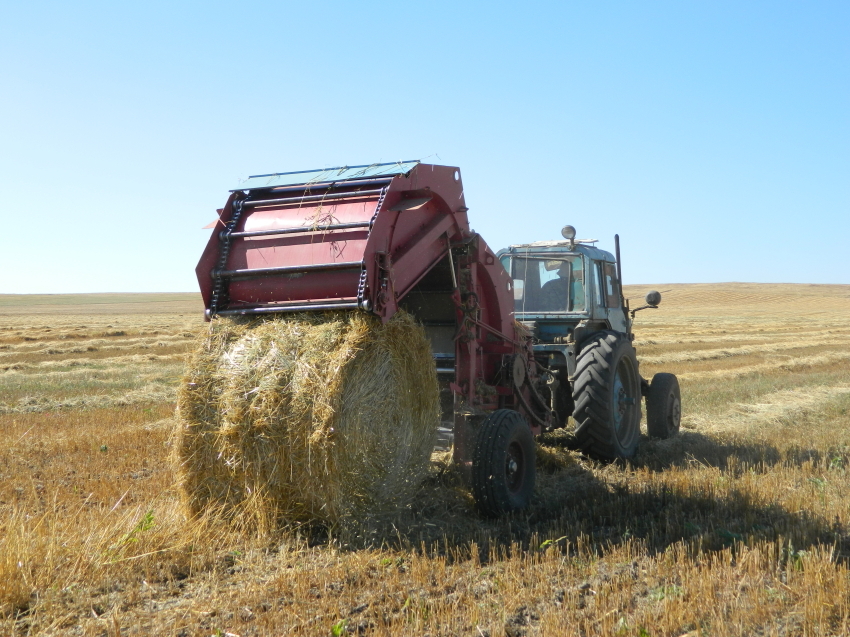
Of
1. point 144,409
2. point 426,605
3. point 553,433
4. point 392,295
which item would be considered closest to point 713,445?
point 553,433

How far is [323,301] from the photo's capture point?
5188mm

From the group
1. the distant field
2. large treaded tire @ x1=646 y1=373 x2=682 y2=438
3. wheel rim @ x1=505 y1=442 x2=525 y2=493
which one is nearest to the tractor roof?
large treaded tire @ x1=646 y1=373 x2=682 y2=438

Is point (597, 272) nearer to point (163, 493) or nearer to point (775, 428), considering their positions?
point (775, 428)

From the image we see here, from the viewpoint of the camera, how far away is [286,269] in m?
5.36

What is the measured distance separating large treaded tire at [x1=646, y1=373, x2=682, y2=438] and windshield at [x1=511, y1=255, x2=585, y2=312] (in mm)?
1691

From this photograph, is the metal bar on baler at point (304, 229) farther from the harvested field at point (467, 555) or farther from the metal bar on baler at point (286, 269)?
the harvested field at point (467, 555)

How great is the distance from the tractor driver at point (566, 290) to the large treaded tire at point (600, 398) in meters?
0.57

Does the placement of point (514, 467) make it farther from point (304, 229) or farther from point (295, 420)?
point (304, 229)

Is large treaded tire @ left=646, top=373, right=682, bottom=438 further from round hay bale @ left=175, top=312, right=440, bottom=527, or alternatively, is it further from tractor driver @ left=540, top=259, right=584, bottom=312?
round hay bale @ left=175, top=312, right=440, bottom=527

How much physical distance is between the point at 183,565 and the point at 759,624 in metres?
3.14

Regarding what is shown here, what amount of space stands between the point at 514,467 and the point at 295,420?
2.10 m

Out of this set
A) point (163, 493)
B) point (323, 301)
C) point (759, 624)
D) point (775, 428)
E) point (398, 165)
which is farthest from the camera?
point (775, 428)

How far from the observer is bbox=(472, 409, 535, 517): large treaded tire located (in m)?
5.64

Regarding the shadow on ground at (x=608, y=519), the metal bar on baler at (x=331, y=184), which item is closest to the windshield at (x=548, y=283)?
the shadow on ground at (x=608, y=519)
